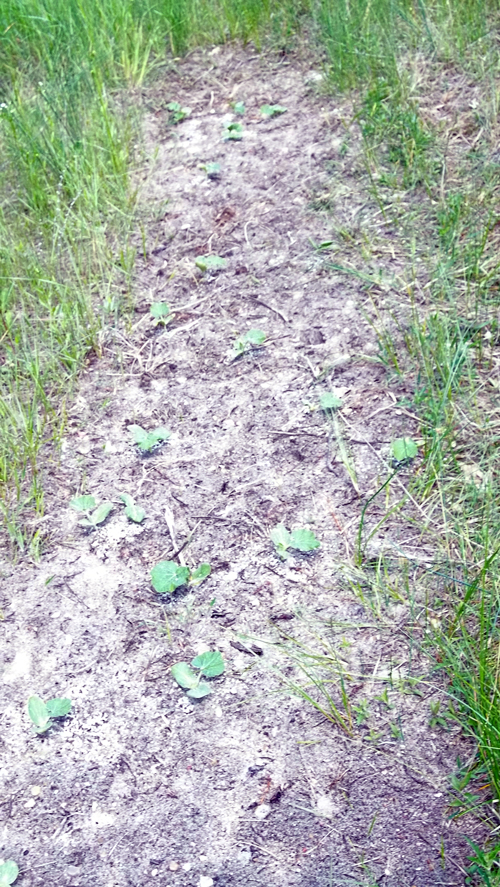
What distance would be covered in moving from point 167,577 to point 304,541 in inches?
15.3

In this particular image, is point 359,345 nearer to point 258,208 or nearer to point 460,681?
point 258,208

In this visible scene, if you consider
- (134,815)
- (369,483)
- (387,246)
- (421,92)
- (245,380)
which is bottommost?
(134,815)

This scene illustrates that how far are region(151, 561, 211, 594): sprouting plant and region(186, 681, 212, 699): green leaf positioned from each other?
0.29m

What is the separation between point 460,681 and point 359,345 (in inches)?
49.2

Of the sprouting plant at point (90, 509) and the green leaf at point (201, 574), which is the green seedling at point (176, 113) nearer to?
the sprouting plant at point (90, 509)

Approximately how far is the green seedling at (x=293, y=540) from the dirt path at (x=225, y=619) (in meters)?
0.04

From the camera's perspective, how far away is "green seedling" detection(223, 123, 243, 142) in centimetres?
350

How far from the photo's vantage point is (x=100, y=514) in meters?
2.21

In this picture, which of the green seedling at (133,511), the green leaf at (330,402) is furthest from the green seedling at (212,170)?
the green seedling at (133,511)

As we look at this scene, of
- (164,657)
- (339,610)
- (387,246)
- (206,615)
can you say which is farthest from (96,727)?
(387,246)

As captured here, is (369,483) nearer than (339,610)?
No

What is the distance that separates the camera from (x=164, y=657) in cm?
188

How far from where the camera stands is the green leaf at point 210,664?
5.91ft

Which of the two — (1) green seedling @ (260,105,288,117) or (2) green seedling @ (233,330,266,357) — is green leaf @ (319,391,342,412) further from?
(1) green seedling @ (260,105,288,117)
